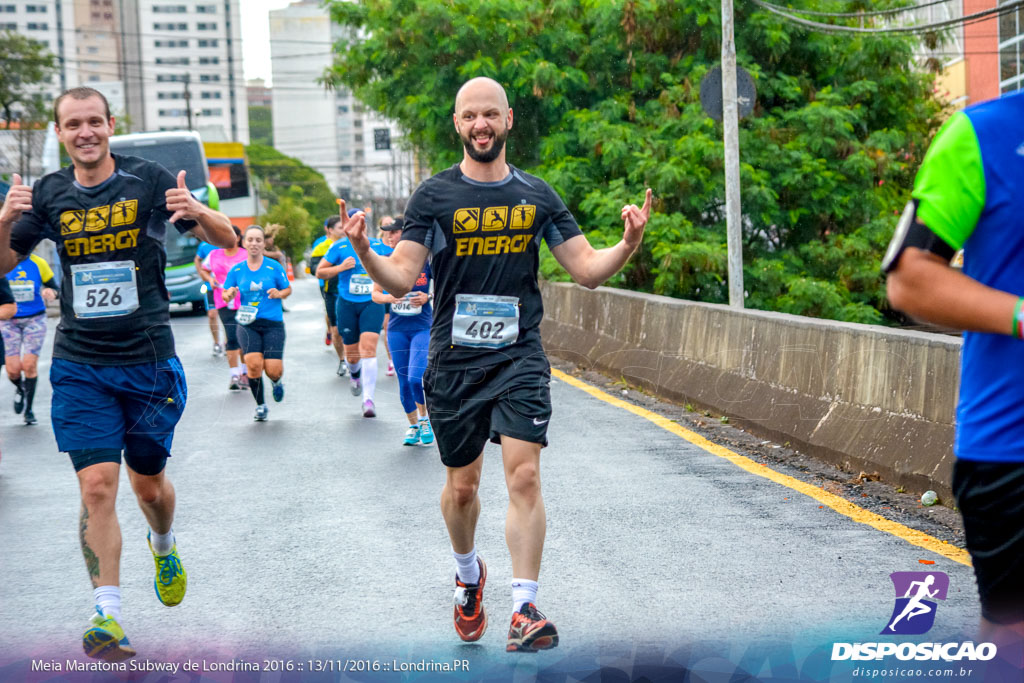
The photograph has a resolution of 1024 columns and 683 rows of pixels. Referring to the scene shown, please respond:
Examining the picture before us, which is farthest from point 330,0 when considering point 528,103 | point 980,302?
point 980,302

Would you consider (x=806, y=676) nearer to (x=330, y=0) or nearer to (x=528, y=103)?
(x=528, y=103)

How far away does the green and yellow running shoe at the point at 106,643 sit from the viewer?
14.2ft

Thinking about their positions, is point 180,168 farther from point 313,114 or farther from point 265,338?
point 313,114

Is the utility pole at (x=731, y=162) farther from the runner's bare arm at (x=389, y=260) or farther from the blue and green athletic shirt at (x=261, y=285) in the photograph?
the runner's bare arm at (x=389, y=260)

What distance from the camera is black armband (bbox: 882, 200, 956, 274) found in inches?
101

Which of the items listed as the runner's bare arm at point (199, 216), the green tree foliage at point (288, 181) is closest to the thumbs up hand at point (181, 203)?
the runner's bare arm at point (199, 216)

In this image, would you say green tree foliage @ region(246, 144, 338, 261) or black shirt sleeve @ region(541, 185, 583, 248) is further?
green tree foliage @ region(246, 144, 338, 261)

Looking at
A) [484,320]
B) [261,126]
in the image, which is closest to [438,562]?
[484,320]

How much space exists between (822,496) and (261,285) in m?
6.53

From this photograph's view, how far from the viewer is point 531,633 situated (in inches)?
172

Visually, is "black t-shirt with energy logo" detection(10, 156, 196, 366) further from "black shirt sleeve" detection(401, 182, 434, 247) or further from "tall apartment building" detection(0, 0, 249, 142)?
"tall apartment building" detection(0, 0, 249, 142)

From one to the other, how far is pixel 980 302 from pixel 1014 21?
31.7m

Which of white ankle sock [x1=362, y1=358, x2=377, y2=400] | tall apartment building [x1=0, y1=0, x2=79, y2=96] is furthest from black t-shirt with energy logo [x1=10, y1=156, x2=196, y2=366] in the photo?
tall apartment building [x1=0, y1=0, x2=79, y2=96]

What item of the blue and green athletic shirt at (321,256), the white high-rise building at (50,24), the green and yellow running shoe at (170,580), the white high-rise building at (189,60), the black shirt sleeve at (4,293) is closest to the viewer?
the green and yellow running shoe at (170,580)
